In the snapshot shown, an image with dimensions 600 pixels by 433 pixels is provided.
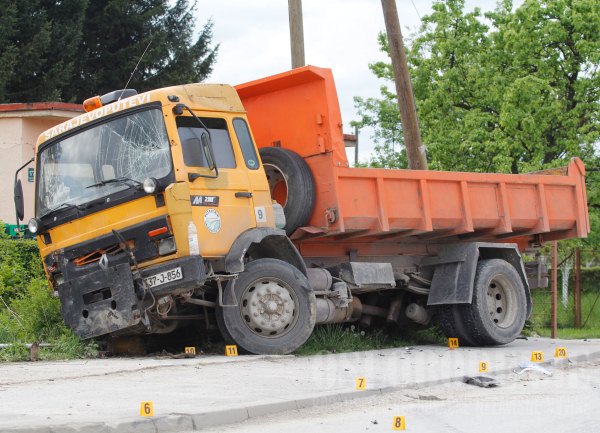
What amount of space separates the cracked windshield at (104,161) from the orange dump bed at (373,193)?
7.45ft

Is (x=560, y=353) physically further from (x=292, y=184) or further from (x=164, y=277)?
(x=164, y=277)

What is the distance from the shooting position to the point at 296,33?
18922mm

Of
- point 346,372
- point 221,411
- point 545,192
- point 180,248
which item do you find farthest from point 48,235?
point 545,192

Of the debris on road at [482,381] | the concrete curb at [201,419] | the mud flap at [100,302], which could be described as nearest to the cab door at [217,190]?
the mud flap at [100,302]

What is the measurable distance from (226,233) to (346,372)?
207cm

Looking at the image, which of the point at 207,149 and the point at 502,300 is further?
the point at 502,300

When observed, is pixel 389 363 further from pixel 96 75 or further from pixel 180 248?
pixel 96 75

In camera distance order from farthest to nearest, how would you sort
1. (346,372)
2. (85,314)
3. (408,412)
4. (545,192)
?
(545,192) → (85,314) → (346,372) → (408,412)

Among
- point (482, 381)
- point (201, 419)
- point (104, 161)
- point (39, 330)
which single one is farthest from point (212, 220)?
point (201, 419)

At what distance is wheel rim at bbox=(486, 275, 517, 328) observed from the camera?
14.4m

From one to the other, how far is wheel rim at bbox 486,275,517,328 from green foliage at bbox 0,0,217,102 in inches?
629

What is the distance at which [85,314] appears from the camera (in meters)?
11.1

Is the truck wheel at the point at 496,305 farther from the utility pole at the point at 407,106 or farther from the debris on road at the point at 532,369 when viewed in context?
the utility pole at the point at 407,106

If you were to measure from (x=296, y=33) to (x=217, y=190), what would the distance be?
8411 millimetres
